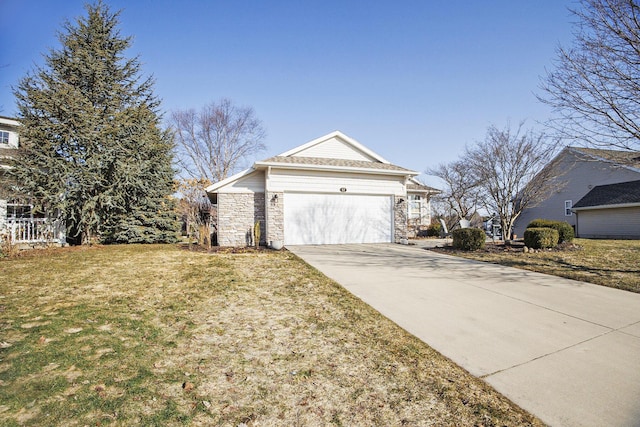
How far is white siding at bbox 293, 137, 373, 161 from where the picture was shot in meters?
13.6

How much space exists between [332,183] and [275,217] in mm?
2821

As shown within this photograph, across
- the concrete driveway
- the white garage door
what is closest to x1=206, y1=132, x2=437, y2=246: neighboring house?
the white garage door

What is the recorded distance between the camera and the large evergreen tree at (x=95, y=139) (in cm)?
1105

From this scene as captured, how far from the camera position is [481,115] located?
1398cm

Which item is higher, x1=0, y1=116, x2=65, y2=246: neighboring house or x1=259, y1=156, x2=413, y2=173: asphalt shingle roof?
x1=259, y1=156, x2=413, y2=173: asphalt shingle roof

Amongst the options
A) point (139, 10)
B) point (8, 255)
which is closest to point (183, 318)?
point (8, 255)

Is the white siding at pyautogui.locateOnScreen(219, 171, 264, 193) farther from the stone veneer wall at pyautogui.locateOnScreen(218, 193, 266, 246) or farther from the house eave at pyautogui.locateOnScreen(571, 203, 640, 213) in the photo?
the house eave at pyautogui.locateOnScreen(571, 203, 640, 213)

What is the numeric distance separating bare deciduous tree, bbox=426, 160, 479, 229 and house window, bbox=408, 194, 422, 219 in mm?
3861

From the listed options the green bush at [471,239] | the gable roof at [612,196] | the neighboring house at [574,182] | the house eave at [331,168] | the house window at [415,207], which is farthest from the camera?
the neighboring house at [574,182]

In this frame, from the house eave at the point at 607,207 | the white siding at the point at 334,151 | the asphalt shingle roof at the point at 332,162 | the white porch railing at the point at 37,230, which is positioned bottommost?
the white porch railing at the point at 37,230

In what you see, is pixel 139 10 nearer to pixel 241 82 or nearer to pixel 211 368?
pixel 241 82

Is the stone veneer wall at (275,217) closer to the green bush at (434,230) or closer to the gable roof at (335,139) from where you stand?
the gable roof at (335,139)

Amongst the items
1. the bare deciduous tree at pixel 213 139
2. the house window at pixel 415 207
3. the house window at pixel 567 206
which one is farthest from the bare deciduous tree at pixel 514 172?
the bare deciduous tree at pixel 213 139

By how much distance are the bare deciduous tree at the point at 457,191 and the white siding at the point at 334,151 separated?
11087mm
